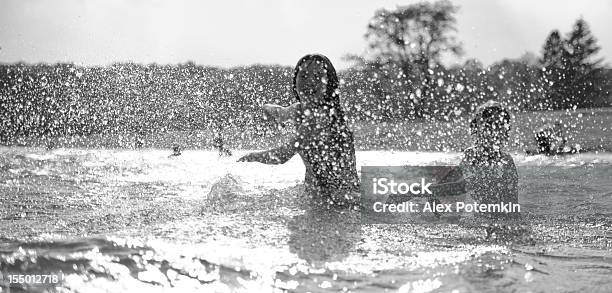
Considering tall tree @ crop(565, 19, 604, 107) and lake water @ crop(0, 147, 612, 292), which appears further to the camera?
tall tree @ crop(565, 19, 604, 107)

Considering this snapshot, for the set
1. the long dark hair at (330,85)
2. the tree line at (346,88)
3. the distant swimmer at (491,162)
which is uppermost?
the tree line at (346,88)

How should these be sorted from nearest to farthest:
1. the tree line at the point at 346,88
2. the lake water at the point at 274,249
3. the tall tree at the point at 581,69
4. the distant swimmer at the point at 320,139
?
the lake water at the point at 274,249, the distant swimmer at the point at 320,139, the tree line at the point at 346,88, the tall tree at the point at 581,69

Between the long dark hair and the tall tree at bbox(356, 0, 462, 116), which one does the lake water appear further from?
the tall tree at bbox(356, 0, 462, 116)

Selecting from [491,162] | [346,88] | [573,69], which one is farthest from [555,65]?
[491,162]

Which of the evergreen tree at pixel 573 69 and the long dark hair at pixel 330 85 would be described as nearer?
the long dark hair at pixel 330 85

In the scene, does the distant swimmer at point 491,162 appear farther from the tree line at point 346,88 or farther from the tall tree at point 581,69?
the tall tree at point 581,69

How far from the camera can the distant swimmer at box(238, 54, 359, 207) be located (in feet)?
16.9

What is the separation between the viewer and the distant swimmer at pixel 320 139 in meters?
5.16

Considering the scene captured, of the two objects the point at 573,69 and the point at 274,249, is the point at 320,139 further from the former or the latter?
the point at 573,69

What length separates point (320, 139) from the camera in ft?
17.0

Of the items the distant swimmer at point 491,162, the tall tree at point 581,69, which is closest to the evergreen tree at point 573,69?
the tall tree at point 581,69

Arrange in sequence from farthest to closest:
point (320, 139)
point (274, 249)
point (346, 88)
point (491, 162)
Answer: point (346, 88) < point (320, 139) < point (491, 162) < point (274, 249)

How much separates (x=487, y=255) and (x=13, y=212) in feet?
12.1

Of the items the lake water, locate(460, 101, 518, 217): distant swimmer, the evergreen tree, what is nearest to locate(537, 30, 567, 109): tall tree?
the evergreen tree
